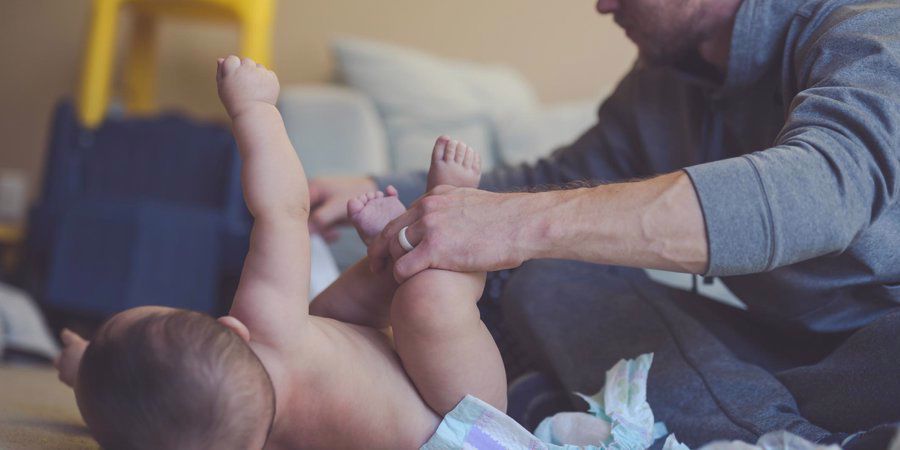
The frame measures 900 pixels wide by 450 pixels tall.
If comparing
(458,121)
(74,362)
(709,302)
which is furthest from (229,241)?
(709,302)

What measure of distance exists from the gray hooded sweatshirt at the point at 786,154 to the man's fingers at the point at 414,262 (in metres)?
0.25

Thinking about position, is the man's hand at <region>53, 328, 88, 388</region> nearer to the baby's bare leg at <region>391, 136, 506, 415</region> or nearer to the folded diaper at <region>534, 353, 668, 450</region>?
the baby's bare leg at <region>391, 136, 506, 415</region>

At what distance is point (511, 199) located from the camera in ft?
2.69

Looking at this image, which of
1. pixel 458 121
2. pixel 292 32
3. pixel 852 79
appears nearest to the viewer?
pixel 852 79

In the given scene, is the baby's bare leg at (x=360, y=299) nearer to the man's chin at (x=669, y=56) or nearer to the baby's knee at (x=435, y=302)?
the baby's knee at (x=435, y=302)

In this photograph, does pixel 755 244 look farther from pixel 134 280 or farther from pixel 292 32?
pixel 292 32

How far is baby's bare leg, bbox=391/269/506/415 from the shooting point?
82 cm

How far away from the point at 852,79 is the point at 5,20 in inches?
113

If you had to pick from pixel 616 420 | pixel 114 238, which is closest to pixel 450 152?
pixel 616 420

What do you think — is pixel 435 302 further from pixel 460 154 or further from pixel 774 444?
pixel 774 444

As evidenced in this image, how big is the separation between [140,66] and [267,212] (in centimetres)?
225

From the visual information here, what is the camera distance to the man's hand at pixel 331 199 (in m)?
1.21

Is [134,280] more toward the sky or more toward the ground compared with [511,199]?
more toward the ground

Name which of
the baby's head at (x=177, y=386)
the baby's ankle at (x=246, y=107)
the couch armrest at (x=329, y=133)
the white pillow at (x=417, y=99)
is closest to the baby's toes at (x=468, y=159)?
the baby's ankle at (x=246, y=107)
